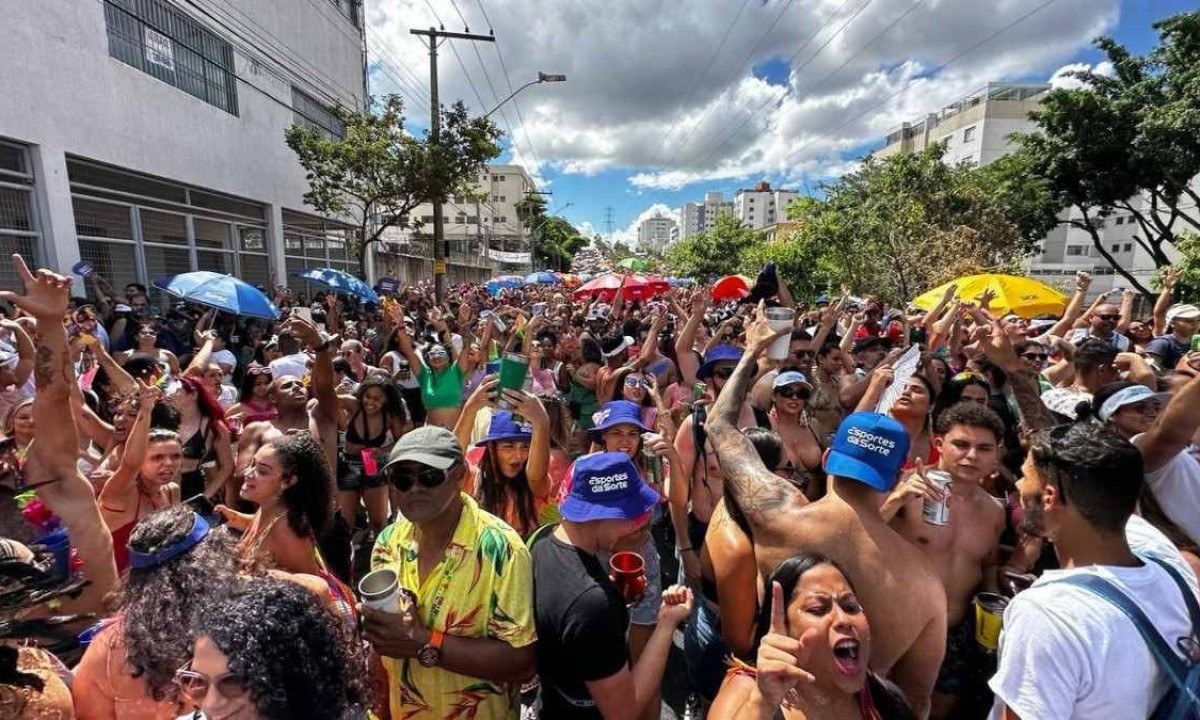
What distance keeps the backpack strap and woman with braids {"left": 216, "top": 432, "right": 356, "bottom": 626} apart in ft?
7.64

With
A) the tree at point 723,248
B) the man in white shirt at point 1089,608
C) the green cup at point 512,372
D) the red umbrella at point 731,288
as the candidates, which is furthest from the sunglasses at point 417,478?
the tree at point 723,248

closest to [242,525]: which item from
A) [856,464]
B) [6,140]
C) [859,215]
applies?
[856,464]

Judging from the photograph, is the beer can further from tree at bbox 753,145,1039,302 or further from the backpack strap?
tree at bbox 753,145,1039,302

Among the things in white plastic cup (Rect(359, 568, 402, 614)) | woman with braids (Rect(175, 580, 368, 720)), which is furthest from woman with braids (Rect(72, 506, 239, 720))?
white plastic cup (Rect(359, 568, 402, 614))

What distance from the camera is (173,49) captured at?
13336 mm

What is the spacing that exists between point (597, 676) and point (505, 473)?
161cm

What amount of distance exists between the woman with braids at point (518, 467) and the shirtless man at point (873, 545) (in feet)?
4.20

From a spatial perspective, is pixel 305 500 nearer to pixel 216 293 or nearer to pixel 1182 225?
pixel 216 293

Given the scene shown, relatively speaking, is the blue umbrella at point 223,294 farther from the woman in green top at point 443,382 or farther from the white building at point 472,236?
the white building at point 472,236

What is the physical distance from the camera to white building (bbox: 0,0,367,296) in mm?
9273

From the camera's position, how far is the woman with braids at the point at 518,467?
124 inches

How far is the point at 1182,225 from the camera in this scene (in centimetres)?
2591

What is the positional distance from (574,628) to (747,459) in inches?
42.8

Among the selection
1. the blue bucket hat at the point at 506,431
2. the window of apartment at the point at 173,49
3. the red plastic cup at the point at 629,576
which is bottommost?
the red plastic cup at the point at 629,576
